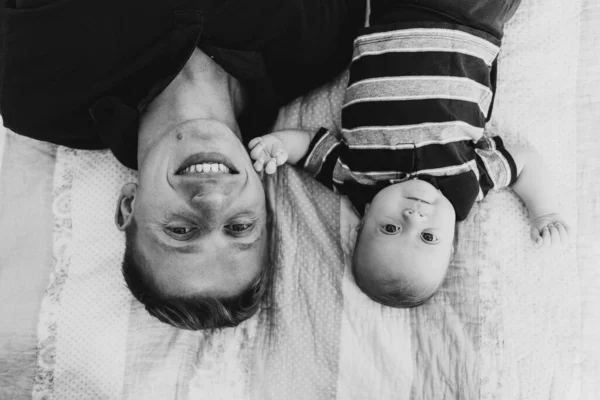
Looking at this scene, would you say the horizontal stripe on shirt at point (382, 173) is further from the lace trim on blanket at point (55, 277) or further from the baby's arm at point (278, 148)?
the lace trim on blanket at point (55, 277)

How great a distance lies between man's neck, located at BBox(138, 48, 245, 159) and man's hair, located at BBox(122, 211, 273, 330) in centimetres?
23

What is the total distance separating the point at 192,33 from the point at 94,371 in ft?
2.80

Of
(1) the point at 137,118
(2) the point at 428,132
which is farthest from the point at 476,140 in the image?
(1) the point at 137,118

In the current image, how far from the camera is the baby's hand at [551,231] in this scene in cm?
138

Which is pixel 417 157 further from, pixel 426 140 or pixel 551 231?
pixel 551 231

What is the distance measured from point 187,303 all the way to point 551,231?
2.90ft

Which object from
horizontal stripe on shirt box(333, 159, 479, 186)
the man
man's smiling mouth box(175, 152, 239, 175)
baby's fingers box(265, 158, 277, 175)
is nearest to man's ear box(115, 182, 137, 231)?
the man

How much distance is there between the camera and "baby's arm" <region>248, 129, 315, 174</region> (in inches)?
54.7

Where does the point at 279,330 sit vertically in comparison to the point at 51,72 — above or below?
below

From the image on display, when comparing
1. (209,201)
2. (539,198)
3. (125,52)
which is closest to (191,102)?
(125,52)

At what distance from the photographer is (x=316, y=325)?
4.69 ft

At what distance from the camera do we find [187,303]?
1.24 m

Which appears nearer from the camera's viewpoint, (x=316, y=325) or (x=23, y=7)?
(x=23, y=7)

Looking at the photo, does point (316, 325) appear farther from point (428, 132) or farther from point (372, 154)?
point (428, 132)
